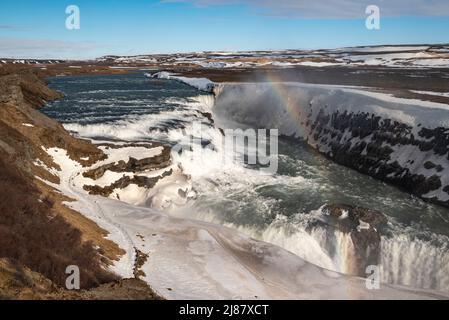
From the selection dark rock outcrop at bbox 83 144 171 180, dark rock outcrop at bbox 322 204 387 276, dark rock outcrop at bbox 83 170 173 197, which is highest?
dark rock outcrop at bbox 83 144 171 180

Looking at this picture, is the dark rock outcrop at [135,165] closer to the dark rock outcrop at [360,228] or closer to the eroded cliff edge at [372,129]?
the dark rock outcrop at [360,228]

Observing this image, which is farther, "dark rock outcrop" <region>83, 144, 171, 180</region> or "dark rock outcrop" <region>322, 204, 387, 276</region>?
"dark rock outcrop" <region>83, 144, 171, 180</region>

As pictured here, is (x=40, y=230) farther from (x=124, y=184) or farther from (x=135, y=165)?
(x=135, y=165)

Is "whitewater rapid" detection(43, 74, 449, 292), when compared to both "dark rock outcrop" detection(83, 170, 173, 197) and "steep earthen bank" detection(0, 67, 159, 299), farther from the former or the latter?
"steep earthen bank" detection(0, 67, 159, 299)

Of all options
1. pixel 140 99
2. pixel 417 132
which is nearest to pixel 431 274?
pixel 417 132

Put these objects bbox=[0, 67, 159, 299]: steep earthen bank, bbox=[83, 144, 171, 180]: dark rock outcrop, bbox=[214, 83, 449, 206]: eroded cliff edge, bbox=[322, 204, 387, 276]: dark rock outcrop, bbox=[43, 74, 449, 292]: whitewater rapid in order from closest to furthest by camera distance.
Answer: bbox=[0, 67, 159, 299]: steep earthen bank
bbox=[43, 74, 449, 292]: whitewater rapid
bbox=[322, 204, 387, 276]: dark rock outcrop
bbox=[83, 144, 171, 180]: dark rock outcrop
bbox=[214, 83, 449, 206]: eroded cliff edge

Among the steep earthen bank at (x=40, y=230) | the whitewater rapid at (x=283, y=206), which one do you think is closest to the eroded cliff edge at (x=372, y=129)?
the whitewater rapid at (x=283, y=206)

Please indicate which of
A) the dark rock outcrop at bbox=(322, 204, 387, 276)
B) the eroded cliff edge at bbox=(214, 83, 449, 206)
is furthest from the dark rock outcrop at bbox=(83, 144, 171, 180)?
the eroded cliff edge at bbox=(214, 83, 449, 206)

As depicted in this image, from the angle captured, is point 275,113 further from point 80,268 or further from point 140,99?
point 80,268

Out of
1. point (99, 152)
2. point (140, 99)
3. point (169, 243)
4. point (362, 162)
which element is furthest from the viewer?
point (140, 99)

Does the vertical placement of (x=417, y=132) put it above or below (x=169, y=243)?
above

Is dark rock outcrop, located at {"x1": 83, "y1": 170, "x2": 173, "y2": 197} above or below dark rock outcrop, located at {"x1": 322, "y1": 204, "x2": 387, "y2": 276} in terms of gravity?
above
